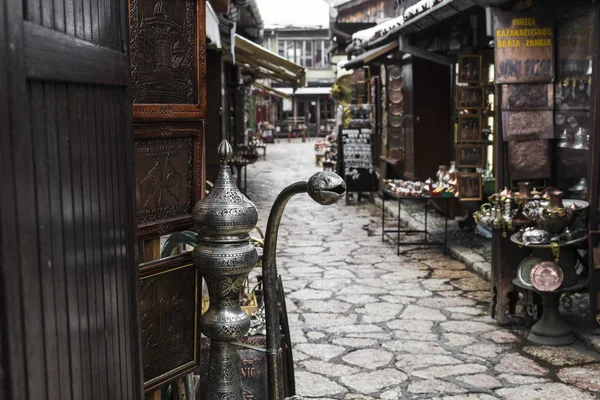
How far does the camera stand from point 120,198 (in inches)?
99.6

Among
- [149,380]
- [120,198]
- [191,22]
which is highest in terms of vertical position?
[191,22]

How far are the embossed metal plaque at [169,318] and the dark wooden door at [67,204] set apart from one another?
513 millimetres

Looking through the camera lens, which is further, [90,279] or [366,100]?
[366,100]

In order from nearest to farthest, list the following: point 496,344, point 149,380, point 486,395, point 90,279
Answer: point 90,279 < point 149,380 < point 486,395 < point 496,344

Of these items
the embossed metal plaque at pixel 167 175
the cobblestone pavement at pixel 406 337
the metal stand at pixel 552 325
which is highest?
the embossed metal plaque at pixel 167 175

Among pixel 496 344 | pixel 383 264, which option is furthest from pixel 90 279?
pixel 383 264

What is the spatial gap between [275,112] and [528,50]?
53579mm

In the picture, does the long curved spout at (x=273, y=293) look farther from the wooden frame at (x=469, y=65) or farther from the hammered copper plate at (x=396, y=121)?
the hammered copper plate at (x=396, y=121)

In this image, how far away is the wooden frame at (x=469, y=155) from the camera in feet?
33.8

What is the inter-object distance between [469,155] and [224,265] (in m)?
7.59

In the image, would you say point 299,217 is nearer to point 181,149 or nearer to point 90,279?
point 181,149

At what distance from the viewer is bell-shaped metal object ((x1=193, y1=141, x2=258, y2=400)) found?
10.6 ft

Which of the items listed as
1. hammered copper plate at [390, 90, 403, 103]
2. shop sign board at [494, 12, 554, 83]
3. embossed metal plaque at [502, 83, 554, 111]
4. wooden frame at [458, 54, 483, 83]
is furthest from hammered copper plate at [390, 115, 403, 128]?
shop sign board at [494, 12, 554, 83]

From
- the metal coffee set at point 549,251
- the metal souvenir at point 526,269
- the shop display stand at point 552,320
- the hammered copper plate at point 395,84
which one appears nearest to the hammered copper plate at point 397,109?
the hammered copper plate at point 395,84
